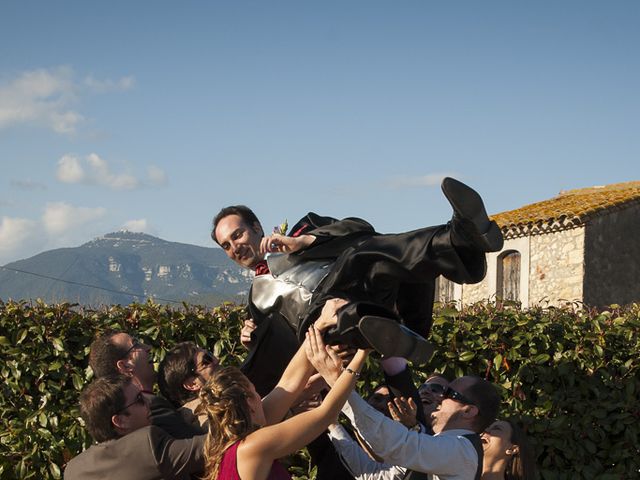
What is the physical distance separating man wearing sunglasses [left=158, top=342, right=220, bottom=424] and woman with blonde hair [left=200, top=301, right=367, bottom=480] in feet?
3.34

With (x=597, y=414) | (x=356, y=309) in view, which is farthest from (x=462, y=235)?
(x=597, y=414)

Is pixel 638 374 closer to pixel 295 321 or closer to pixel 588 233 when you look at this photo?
pixel 295 321

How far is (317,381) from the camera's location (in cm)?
446

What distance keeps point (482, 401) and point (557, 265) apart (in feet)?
57.6

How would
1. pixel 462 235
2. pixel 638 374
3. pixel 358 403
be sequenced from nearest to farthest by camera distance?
pixel 462 235, pixel 358 403, pixel 638 374

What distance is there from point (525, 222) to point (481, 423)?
17814mm

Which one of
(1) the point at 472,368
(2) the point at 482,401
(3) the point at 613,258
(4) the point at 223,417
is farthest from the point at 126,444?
(3) the point at 613,258

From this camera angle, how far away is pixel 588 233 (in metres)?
20.8

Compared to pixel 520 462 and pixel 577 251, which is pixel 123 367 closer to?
pixel 520 462

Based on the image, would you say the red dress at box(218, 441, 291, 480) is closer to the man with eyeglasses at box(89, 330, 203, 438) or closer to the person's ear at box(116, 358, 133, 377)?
the man with eyeglasses at box(89, 330, 203, 438)

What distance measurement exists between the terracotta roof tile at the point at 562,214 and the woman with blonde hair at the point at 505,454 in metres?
16.4

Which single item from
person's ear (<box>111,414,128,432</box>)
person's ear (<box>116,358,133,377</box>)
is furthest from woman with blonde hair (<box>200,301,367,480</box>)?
person's ear (<box>116,358,133,377</box>)

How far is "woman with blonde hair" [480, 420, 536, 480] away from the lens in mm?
4898

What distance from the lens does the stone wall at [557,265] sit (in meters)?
20.8
